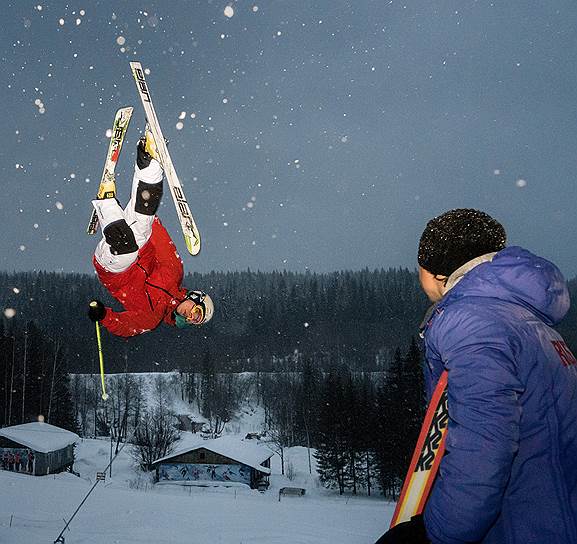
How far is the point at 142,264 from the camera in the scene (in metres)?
3.99

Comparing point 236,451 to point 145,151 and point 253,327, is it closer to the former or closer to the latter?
point 145,151

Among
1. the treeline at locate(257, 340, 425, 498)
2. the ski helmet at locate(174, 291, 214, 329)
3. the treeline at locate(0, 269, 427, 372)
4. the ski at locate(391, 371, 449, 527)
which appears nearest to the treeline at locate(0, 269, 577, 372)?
the treeline at locate(0, 269, 427, 372)

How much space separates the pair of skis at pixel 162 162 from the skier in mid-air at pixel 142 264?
0.48 ft

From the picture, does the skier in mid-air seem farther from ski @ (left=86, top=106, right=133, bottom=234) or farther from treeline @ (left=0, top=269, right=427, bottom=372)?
treeline @ (left=0, top=269, right=427, bottom=372)

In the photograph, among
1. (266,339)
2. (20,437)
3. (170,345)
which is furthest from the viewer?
(266,339)

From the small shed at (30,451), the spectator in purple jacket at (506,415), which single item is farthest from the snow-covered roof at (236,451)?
the spectator in purple jacket at (506,415)

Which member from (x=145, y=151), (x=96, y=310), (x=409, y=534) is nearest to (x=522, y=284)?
(x=409, y=534)

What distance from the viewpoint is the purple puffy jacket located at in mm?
1655

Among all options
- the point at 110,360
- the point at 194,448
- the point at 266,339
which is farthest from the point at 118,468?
the point at 266,339

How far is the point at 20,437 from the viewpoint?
34156 millimetres

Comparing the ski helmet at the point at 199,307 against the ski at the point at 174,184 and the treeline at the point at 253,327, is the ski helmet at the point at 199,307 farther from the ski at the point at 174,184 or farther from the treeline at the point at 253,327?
the treeline at the point at 253,327

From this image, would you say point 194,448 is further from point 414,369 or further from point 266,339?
point 266,339

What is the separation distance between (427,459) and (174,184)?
9.39 ft

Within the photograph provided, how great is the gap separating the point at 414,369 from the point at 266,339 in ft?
204
